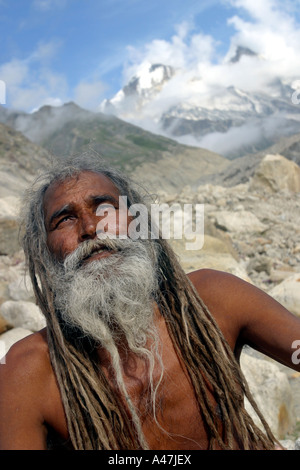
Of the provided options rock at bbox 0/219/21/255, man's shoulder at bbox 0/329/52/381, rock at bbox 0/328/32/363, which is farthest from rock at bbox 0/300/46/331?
rock at bbox 0/219/21/255

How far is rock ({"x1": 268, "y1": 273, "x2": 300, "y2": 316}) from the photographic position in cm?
539

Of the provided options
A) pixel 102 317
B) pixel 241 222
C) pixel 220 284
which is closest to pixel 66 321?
pixel 102 317

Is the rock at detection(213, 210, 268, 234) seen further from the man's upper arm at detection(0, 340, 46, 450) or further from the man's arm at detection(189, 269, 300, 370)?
the man's upper arm at detection(0, 340, 46, 450)

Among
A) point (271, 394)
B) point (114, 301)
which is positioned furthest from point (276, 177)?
point (114, 301)

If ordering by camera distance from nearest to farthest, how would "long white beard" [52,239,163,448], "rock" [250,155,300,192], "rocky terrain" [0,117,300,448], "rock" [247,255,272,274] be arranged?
"long white beard" [52,239,163,448] → "rocky terrain" [0,117,300,448] → "rock" [247,255,272,274] → "rock" [250,155,300,192]

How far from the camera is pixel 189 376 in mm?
1945

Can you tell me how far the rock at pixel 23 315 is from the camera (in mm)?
4789

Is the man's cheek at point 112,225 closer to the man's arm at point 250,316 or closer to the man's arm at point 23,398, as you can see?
the man's arm at point 250,316

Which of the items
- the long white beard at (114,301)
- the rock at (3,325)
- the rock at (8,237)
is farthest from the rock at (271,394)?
the rock at (8,237)

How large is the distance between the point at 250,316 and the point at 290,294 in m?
3.80

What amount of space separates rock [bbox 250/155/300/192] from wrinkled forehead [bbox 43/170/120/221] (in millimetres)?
13906

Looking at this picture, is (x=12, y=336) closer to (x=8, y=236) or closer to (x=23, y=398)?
(x=23, y=398)

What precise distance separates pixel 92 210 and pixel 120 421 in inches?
38.0

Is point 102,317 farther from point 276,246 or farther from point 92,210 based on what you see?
point 276,246
